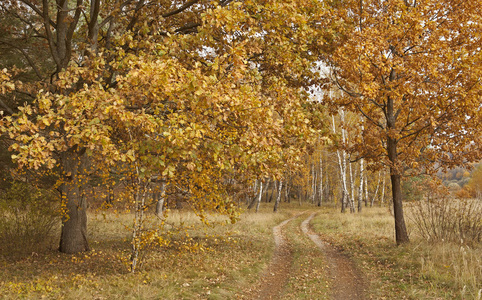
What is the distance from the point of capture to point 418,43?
10883 mm

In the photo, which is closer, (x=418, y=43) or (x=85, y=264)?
(x=85, y=264)

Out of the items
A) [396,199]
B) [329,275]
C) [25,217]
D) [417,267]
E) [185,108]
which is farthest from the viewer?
[396,199]

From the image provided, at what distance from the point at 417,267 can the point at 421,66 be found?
6129 millimetres

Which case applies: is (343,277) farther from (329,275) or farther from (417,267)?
(417,267)

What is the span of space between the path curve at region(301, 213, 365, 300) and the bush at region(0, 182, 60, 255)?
8.61 meters

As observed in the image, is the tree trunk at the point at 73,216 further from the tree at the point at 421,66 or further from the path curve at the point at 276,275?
the tree at the point at 421,66

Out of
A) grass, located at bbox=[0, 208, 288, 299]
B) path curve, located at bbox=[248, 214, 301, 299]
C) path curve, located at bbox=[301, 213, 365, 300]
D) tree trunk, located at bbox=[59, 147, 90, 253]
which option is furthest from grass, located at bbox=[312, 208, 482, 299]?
tree trunk, located at bbox=[59, 147, 90, 253]

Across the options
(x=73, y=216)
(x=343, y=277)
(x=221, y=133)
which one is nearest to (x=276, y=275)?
(x=343, y=277)

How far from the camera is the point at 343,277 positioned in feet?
30.4

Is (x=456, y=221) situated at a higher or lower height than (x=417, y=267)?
higher

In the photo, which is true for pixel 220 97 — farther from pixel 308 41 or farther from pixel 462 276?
pixel 462 276

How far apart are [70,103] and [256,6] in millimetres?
4514

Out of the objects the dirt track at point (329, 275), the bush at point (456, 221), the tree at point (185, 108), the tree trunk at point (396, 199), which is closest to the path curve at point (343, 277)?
the dirt track at point (329, 275)

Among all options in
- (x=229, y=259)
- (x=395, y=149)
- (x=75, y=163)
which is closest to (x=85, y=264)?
(x=75, y=163)
